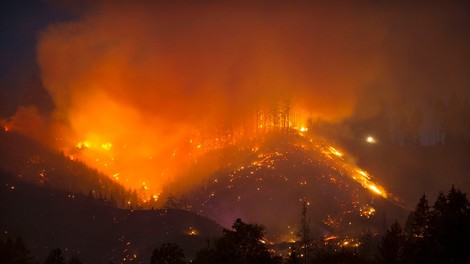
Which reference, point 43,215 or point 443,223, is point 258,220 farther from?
point 443,223

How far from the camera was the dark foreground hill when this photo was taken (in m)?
164

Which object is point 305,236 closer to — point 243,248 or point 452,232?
point 243,248

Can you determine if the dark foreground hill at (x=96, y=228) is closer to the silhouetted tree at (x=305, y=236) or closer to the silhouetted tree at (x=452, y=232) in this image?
the silhouetted tree at (x=305, y=236)

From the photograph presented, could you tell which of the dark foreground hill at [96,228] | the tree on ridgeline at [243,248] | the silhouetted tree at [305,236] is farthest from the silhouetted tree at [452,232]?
the dark foreground hill at [96,228]

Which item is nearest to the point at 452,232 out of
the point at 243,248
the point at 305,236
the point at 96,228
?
the point at 243,248

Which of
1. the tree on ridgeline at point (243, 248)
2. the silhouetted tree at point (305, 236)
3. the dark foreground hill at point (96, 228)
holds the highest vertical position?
the dark foreground hill at point (96, 228)

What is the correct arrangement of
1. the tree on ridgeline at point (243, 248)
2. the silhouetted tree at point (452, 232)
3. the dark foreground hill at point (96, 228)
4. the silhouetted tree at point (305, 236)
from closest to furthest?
the silhouetted tree at point (452, 232) → the tree on ridgeline at point (243, 248) → the silhouetted tree at point (305, 236) → the dark foreground hill at point (96, 228)

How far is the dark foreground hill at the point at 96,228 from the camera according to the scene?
6452 inches

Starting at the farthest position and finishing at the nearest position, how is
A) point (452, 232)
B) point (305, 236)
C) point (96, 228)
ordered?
point (96, 228) → point (305, 236) → point (452, 232)

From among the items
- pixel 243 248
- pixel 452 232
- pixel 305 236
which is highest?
pixel 305 236

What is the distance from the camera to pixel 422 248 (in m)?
55.5

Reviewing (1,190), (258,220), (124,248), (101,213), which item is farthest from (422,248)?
(1,190)

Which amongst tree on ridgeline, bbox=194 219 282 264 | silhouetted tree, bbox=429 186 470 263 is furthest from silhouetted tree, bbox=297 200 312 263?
silhouetted tree, bbox=429 186 470 263

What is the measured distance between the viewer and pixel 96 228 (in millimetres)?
183250
